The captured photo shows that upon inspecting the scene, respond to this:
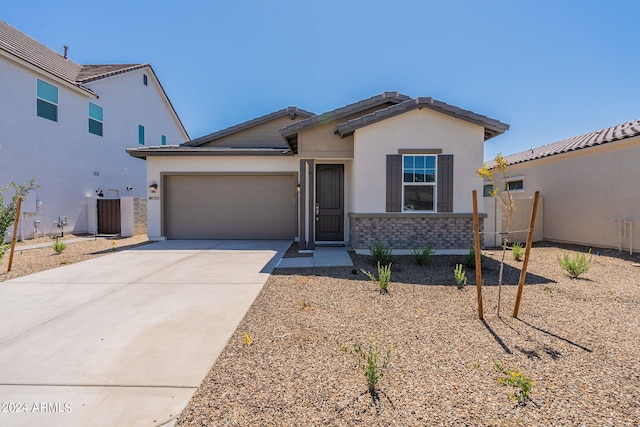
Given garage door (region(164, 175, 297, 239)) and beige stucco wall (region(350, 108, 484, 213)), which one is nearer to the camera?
beige stucco wall (region(350, 108, 484, 213))

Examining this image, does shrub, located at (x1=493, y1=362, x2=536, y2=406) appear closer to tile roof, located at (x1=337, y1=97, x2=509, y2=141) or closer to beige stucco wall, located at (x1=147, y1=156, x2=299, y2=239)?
tile roof, located at (x1=337, y1=97, x2=509, y2=141)

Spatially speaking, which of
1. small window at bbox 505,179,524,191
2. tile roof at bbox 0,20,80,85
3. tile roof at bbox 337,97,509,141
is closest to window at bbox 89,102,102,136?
tile roof at bbox 0,20,80,85

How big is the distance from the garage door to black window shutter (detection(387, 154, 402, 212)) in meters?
4.30

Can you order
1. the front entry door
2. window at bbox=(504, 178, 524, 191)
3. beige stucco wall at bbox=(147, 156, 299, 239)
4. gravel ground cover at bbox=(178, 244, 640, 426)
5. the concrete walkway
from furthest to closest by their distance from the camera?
window at bbox=(504, 178, 524, 191)
beige stucco wall at bbox=(147, 156, 299, 239)
the front entry door
the concrete walkway
gravel ground cover at bbox=(178, 244, 640, 426)

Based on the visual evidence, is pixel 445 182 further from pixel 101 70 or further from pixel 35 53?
pixel 101 70

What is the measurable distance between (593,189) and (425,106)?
23.7 ft

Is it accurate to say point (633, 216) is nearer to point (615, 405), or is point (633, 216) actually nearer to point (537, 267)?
point (537, 267)

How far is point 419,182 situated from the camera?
8148mm

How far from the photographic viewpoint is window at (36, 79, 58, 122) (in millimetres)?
11969

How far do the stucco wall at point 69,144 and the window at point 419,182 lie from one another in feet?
46.0

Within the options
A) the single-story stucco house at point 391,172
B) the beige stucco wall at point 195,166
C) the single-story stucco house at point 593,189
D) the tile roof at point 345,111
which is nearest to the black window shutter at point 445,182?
the single-story stucco house at point 391,172

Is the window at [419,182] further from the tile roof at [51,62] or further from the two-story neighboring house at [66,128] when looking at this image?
the tile roof at [51,62]

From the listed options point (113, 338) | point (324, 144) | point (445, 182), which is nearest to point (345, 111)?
point (324, 144)

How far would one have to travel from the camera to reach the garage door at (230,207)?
1132 cm
